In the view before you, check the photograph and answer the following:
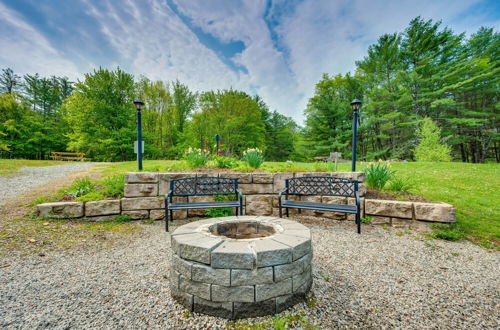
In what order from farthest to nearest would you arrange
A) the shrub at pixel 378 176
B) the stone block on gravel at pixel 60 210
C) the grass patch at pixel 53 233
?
1. the shrub at pixel 378 176
2. the stone block on gravel at pixel 60 210
3. the grass patch at pixel 53 233

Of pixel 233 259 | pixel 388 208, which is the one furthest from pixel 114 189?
pixel 388 208

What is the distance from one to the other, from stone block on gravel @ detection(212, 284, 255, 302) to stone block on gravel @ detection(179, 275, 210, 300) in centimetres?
10

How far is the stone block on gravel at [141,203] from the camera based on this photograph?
3778mm

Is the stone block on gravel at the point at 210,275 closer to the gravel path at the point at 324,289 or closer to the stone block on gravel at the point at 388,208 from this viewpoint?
the gravel path at the point at 324,289

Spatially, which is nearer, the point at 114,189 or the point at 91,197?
the point at 91,197

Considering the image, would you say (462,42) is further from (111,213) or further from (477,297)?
(111,213)

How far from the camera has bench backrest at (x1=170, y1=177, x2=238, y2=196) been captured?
388 cm

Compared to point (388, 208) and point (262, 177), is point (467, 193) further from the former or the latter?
point (262, 177)

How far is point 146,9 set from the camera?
5.43 metres

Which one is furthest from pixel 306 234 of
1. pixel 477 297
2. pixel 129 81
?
pixel 129 81

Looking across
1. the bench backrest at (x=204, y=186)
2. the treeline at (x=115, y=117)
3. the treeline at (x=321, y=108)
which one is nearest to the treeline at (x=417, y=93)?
the treeline at (x=321, y=108)

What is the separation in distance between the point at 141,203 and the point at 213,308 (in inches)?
118

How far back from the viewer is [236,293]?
146 cm

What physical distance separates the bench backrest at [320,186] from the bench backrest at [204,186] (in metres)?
1.18
